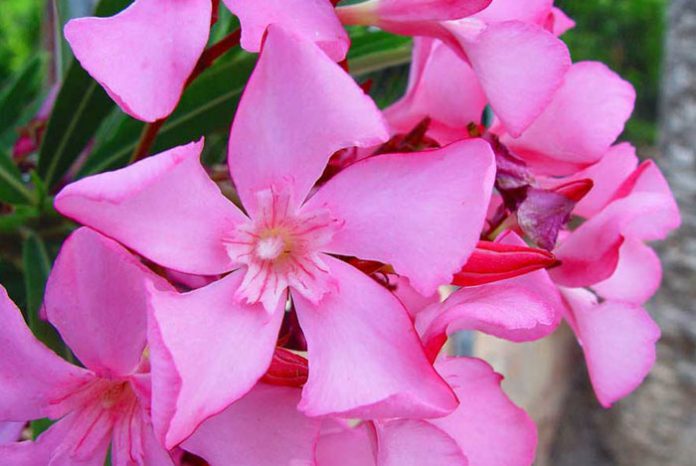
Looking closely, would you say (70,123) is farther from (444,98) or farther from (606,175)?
(606,175)

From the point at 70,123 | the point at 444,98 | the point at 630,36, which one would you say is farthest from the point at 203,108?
the point at 630,36

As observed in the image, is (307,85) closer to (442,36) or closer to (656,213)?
(442,36)


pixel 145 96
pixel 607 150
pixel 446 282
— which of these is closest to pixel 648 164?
pixel 607 150

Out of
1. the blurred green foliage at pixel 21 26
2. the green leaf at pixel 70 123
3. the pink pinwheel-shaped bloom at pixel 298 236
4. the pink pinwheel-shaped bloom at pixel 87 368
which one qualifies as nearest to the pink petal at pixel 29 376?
the pink pinwheel-shaped bloom at pixel 87 368

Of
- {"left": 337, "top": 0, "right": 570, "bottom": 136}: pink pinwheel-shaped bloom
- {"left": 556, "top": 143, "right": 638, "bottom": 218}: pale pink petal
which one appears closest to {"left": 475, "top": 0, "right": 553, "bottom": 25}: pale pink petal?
{"left": 337, "top": 0, "right": 570, "bottom": 136}: pink pinwheel-shaped bloom

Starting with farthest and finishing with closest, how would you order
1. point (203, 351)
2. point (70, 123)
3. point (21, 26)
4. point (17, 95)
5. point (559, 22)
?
point (21, 26) → point (17, 95) → point (70, 123) → point (559, 22) → point (203, 351)

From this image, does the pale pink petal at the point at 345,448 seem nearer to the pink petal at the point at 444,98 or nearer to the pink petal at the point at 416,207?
the pink petal at the point at 416,207

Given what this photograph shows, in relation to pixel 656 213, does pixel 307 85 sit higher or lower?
higher
